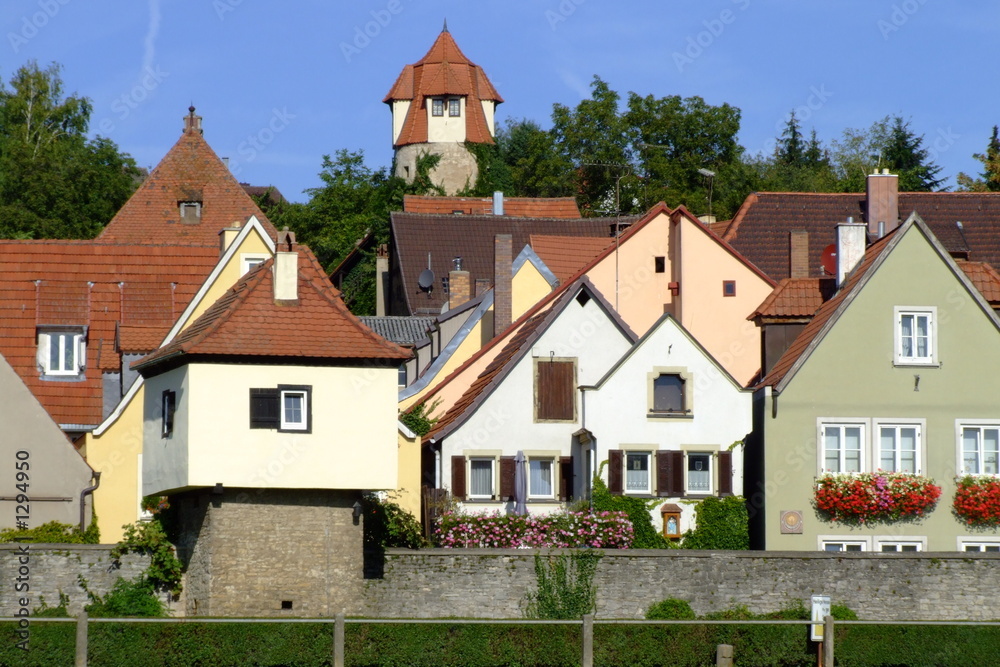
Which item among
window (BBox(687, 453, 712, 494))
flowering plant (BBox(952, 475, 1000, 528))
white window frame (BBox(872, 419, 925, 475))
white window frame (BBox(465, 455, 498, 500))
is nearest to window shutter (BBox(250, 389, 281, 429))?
white window frame (BBox(465, 455, 498, 500))

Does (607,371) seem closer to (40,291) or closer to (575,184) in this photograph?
(40,291)

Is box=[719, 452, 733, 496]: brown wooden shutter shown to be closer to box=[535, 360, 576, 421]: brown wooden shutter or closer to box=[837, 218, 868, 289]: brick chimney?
box=[535, 360, 576, 421]: brown wooden shutter

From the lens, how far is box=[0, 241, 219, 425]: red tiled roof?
47438mm

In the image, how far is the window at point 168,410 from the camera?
38281mm

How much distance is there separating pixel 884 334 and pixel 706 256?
13.3 metres

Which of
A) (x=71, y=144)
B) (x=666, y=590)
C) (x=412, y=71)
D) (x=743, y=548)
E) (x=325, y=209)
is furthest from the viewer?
(x=412, y=71)

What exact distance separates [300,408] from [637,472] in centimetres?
921

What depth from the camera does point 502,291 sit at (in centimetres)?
5316

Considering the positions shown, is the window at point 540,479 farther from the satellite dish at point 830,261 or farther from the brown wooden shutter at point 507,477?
the satellite dish at point 830,261

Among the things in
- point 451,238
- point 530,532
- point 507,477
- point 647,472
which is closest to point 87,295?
point 507,477

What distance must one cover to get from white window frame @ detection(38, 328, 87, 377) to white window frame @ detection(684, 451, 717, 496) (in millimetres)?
14879

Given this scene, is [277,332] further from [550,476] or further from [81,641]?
[550,476]

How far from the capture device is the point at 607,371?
148 ft

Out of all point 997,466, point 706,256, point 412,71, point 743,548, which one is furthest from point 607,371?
point 412,71
